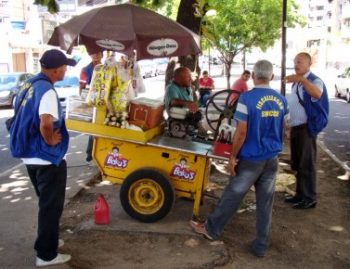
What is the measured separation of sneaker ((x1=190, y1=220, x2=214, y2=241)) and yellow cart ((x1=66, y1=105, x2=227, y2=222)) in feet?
0.48

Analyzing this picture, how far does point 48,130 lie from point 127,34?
1626mm

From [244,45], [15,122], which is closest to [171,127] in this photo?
[15,122]

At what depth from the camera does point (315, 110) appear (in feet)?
17.3

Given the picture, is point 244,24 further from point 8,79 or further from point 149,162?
point 149,162

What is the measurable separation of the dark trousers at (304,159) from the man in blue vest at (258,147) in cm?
130

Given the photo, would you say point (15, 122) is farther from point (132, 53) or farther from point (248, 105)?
point (248, 105)

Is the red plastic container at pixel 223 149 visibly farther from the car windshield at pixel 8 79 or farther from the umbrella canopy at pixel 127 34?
the car windshield at pixel 8 79

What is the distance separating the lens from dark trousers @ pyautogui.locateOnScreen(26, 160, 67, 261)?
143 inches

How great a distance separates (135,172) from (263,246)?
59.8 inches

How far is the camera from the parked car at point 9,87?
18280 millimetres

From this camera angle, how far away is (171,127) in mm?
5219

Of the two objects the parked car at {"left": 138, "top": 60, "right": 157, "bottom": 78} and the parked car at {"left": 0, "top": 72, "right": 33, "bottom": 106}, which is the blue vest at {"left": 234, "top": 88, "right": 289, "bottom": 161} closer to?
the parked car at {"left": 0, "top": 72, "right": 33, "bottom": 106}

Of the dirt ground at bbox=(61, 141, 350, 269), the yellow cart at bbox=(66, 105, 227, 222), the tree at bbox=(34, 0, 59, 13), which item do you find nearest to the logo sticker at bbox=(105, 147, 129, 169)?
the yellow cart at bbox=(66, 105, 227, 222)

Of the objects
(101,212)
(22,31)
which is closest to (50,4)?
(101,212)
